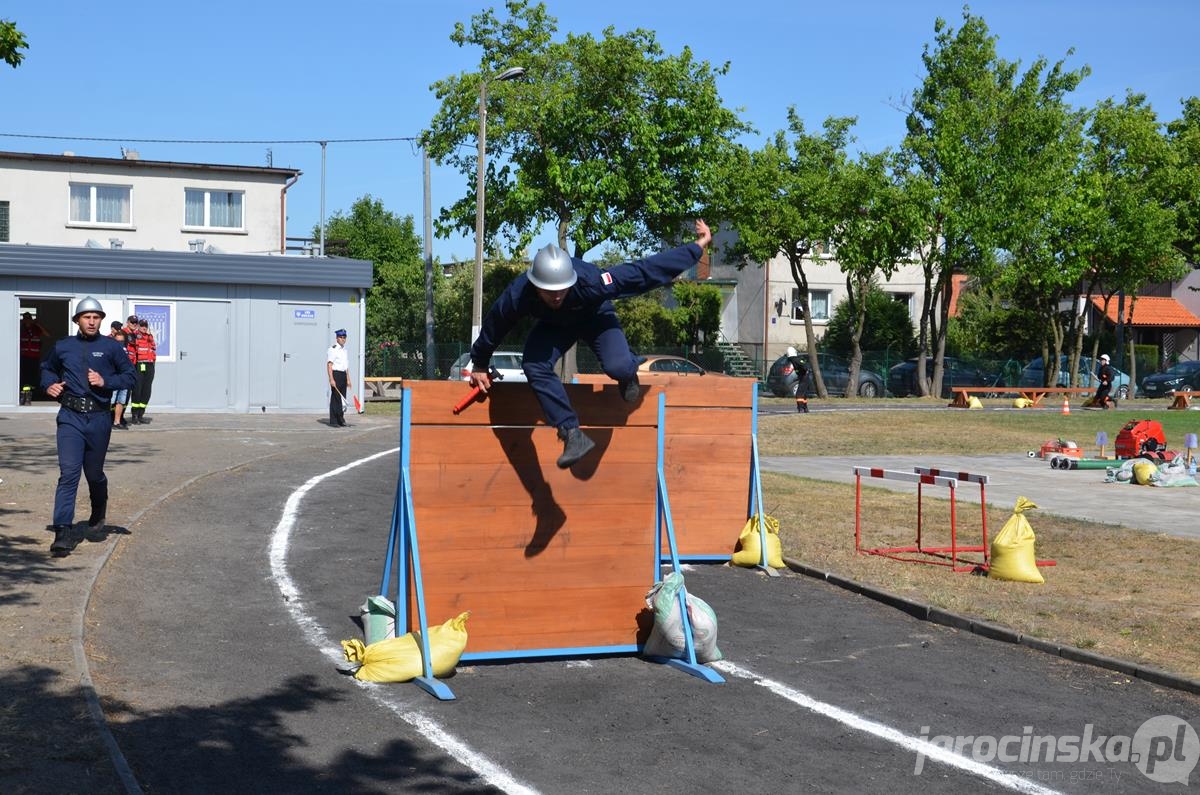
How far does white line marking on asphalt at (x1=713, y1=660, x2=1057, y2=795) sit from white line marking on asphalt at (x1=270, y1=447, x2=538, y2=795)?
1910 millimetres

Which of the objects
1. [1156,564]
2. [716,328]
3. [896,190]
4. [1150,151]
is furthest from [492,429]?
[716,328]

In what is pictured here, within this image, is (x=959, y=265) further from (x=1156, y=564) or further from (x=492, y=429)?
(x=492, y=429)

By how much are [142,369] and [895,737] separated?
20.6 m

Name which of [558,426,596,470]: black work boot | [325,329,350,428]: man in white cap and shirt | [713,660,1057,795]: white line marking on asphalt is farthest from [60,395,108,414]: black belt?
[325,329,350,428]: man in white cap and shirt

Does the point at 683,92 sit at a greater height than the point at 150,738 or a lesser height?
greater

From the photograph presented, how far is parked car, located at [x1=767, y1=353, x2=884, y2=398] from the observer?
159 feet

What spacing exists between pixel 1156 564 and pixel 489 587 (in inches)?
271

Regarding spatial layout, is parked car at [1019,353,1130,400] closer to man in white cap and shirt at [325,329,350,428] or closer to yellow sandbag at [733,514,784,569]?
man in white cap and shirt at [325,329,350,428]

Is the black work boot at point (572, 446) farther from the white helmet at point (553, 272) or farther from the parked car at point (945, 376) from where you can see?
the parked car at point (945, 376)

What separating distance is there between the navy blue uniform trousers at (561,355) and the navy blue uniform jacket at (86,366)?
4.58m

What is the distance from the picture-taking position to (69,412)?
410 inches

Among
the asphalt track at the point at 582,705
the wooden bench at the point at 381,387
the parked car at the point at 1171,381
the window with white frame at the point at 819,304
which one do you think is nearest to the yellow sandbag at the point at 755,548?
the asphalt track at the point at 582,705

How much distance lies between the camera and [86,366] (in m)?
10.4

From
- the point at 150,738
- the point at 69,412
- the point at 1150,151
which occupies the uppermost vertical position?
the point at 1150,151
